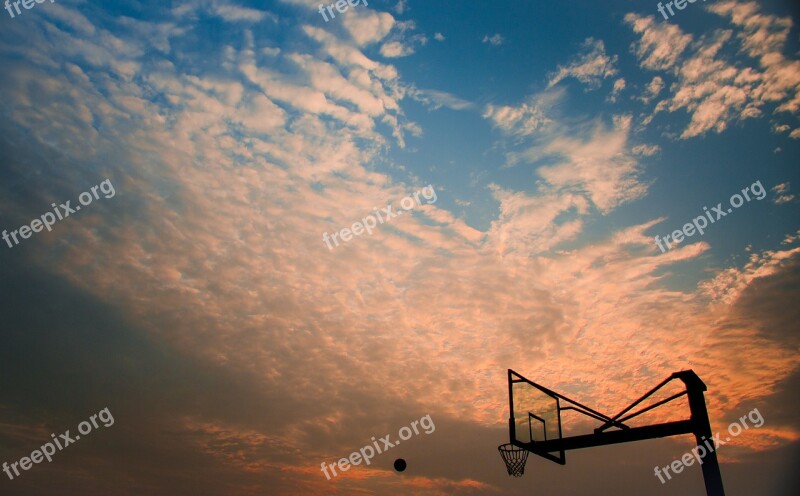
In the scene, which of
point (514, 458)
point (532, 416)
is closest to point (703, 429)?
point (532, 416)

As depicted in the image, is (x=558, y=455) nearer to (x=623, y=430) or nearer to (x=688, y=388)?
(x=623, y=430)

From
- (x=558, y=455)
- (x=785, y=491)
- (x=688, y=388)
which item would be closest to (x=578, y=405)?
(x=558, y=455)

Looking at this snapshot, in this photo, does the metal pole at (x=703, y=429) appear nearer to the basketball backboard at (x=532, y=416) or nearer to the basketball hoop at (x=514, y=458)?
the basketball backboard at (x=532, y=416)

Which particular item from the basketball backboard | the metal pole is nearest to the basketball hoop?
the basketball backboard

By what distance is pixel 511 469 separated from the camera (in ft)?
44.2

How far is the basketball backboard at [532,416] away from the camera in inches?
483

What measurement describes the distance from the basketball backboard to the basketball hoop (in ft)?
3.03

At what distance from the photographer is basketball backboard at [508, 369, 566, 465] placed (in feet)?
40.2

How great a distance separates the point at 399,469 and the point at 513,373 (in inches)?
265

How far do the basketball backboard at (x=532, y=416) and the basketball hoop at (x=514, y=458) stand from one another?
923mm

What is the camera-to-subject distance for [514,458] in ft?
43.7

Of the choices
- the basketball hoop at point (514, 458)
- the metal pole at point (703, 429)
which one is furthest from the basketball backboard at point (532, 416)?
the metal pole at point (703, 429)

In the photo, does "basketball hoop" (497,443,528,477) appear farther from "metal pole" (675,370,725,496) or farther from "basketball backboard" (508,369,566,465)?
"metal pole" (675,370,725,496)

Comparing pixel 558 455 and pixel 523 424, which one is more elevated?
pixel 523 424
